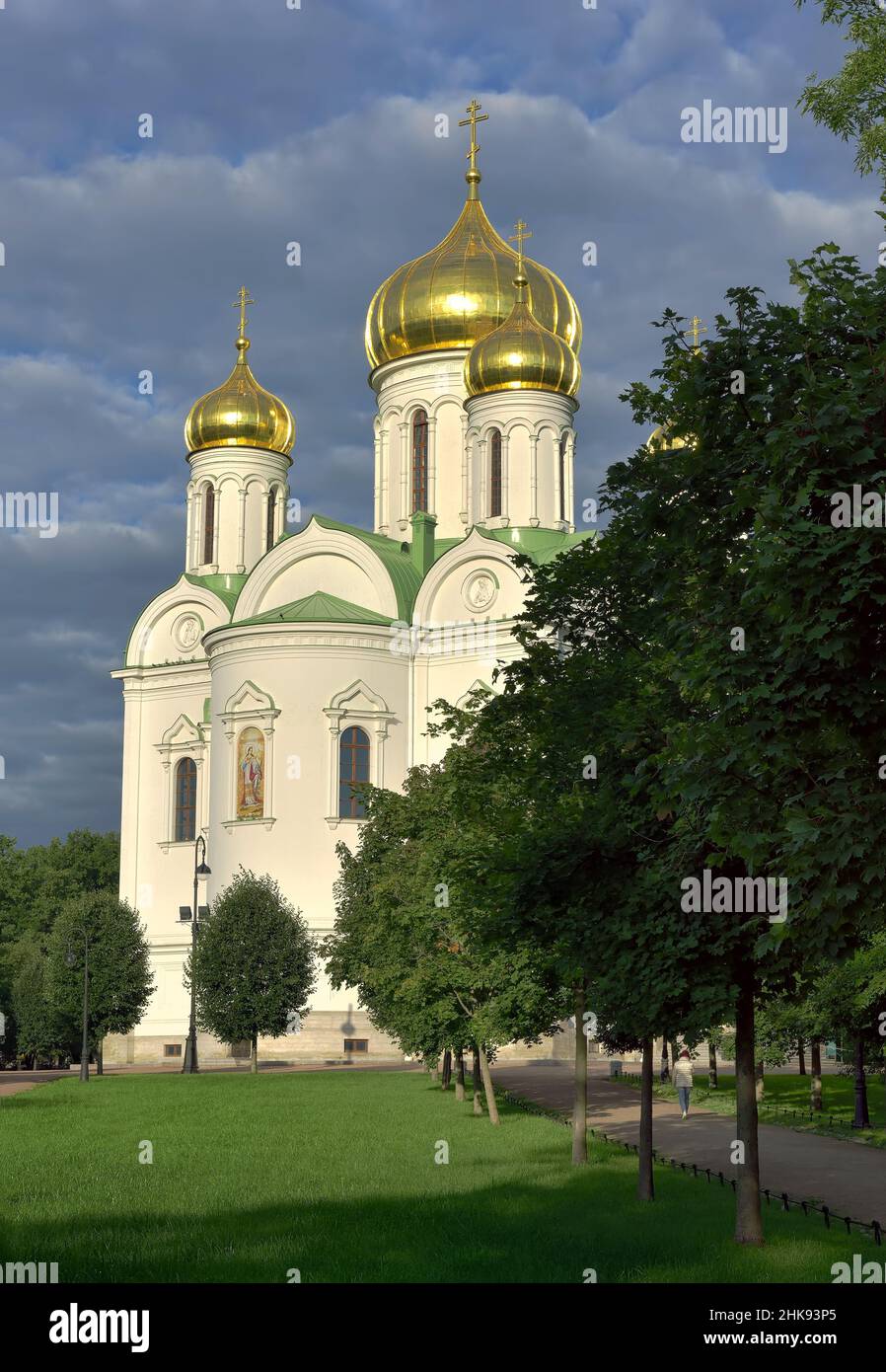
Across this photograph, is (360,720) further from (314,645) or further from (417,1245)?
(417,1245)

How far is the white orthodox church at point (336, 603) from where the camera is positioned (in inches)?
1909

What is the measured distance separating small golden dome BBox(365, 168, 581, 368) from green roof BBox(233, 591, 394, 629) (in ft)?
35.0

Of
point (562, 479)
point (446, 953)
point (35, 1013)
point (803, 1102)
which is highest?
point (562, 479)

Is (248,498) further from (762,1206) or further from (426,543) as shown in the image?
(762,1206)

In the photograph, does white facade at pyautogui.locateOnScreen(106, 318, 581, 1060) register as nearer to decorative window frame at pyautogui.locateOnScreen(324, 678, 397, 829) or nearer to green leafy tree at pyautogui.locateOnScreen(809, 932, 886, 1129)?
decorative window frame at pyautogui.locateOnScreen(324, 678, 397, 829)

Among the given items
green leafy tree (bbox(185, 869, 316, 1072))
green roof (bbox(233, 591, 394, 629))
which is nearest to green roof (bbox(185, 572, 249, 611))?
green roof (bbox(233, 591, 394, 629))

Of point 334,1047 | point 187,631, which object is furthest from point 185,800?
point 334,1047

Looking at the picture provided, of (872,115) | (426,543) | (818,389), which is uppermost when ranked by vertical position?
(426,543)

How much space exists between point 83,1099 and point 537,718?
18.5 m

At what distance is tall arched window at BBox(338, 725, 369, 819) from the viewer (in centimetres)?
4844

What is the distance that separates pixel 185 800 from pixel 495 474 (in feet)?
49.9

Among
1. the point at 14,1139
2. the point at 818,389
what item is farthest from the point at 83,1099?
the point at 818,389

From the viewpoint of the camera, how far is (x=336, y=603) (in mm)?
50094

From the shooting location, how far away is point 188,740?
54.8 meters
